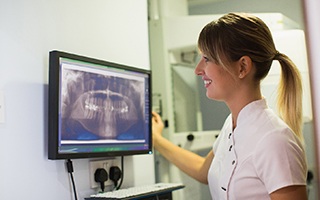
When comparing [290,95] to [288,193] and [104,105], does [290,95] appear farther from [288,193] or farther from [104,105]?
[104,105]

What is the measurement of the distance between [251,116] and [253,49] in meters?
0.23

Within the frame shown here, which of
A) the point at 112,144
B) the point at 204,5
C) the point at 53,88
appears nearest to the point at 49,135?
the point at 53,88

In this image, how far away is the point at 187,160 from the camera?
1840mm

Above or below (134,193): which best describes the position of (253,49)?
above

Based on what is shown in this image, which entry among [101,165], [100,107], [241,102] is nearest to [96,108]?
[100,107]

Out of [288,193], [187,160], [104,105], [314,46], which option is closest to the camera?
[314,46]

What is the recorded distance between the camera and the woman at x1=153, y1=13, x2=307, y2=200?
3.93ft

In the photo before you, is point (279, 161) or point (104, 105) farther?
point (104, 105)

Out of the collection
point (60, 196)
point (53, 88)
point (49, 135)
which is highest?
point (53, 88)

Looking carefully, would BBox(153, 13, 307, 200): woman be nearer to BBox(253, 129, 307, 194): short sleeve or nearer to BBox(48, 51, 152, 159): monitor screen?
BBox(253, 129, 307, 194): short sleeve

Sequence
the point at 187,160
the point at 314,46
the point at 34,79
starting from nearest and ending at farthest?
the point at 314,46 → the point at 34,79 → the point at 187,160

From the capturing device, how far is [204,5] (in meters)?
2.34

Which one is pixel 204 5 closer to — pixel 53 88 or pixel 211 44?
pixel 211 44

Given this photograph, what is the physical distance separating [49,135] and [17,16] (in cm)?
40
